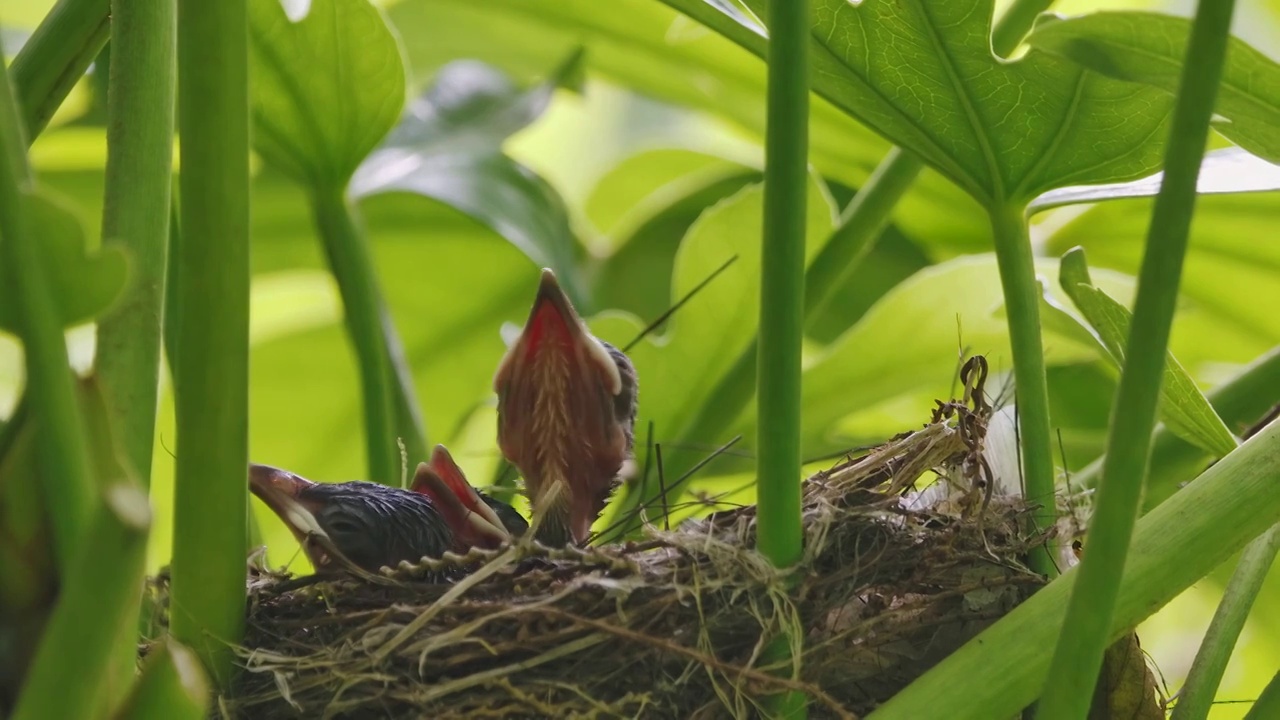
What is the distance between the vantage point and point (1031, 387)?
57cm

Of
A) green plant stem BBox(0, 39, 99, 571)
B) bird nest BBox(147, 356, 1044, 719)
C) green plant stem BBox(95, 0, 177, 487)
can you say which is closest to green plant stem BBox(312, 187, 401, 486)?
bird nest BBox(147, 356, 1044, 719)

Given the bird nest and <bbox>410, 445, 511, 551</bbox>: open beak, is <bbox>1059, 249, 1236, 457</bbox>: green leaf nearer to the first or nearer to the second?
the bird nest

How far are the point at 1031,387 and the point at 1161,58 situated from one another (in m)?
0.17

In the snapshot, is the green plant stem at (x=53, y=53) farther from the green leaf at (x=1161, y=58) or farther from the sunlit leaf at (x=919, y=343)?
the sunlit leaf at (x=919, y=343)

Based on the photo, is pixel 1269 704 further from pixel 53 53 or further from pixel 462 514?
pixel 53 53

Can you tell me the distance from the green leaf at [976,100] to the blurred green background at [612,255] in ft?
1.64

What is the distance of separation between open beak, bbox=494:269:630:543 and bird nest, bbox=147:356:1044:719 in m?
0.30

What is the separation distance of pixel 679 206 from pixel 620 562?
3.09ft

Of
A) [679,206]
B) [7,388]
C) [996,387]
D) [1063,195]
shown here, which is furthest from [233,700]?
[7,388]

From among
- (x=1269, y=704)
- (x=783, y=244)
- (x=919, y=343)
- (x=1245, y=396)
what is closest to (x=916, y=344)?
(x=919, y=343)

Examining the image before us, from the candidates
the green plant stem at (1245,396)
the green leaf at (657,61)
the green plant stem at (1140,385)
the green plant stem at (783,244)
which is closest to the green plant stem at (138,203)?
the green plant stem at (783,244)

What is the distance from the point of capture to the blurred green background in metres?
1.28

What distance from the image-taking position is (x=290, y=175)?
91 cm

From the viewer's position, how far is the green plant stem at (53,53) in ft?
1.79
